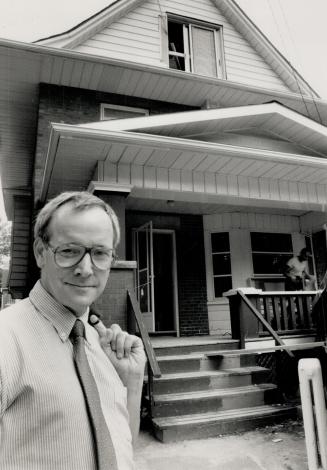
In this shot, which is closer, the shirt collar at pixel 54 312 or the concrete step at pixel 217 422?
the shirt collar at pixel 54 312

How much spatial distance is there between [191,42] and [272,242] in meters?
5.75

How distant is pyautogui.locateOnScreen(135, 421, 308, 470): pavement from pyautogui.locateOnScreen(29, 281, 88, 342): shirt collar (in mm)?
3204

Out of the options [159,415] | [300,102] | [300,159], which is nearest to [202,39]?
[300,102]

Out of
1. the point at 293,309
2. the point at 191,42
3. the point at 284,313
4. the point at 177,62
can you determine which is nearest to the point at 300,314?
the point at 293,309

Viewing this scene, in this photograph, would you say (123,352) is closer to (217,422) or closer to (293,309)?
(217,422)

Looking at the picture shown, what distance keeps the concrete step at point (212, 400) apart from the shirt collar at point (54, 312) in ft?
13.1

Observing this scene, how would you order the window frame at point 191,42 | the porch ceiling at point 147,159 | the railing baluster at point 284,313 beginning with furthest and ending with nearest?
1. the window frame at point 191,42
2. the railing baluster at point 284,313
3. the porch ceiling at point 147,159

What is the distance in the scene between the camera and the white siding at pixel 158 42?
9.41 metres

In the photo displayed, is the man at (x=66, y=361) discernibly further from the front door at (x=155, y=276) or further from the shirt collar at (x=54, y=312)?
the front door at (x=155, y=276)

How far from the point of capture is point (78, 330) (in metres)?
1.21

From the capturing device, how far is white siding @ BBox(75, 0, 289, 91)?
9.41 meters

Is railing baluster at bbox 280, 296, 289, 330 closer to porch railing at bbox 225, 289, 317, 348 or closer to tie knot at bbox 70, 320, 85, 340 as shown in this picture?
porch railing at bbox 225, 289, 317, 348

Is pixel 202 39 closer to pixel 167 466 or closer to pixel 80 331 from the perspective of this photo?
pixel 167 466

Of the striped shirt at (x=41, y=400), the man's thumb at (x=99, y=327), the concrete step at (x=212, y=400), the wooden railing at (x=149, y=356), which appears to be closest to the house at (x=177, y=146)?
the wooden railing at (x=149, y=356)
